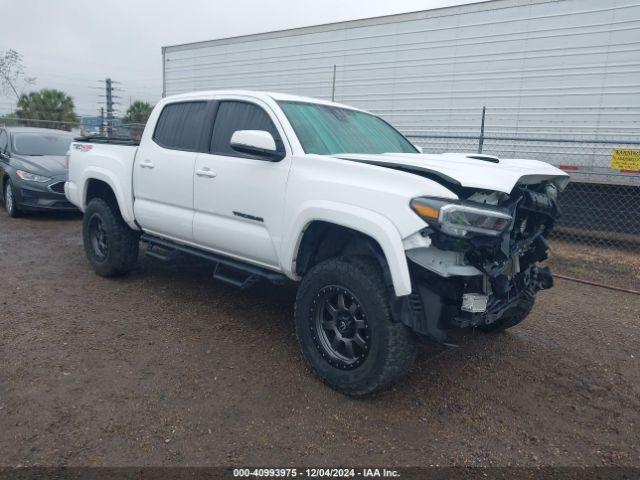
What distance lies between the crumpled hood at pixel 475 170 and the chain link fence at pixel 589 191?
4.40m

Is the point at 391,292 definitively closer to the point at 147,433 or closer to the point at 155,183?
the point at 147,433

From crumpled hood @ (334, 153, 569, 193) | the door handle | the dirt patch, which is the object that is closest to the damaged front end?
crumpled hood @ (334, 153, 569, 193)

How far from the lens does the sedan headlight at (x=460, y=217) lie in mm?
2891

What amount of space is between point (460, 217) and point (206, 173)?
222cm

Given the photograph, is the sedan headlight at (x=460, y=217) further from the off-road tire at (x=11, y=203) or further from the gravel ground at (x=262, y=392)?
the off-road tire at (x=11, y=203)

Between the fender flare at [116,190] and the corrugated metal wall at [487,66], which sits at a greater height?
the corrugated metal wall at [487,66]

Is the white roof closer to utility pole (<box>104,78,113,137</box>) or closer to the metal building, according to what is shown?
the metal building

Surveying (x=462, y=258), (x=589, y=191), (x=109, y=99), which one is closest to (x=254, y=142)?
(x=462, y=258)

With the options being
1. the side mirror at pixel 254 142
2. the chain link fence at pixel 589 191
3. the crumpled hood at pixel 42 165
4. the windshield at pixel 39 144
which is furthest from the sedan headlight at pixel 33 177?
the side mirror at pixel 254 142

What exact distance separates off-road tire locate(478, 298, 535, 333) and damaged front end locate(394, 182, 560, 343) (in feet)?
2.27

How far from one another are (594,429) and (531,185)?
1600 mm

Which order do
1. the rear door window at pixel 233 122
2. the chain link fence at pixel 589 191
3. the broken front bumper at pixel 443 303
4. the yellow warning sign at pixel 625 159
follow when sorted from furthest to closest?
1. the chain link fence at pixel 589 191
2. the yellow warning sign at pixel 625 159
3. the rear door window at pixel 233 122
4. the broken front bumper at pixel 443 303

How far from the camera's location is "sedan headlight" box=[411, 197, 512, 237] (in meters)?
2.89

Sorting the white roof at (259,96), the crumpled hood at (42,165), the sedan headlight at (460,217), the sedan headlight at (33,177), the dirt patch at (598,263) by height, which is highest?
the white roof at (259,96)
